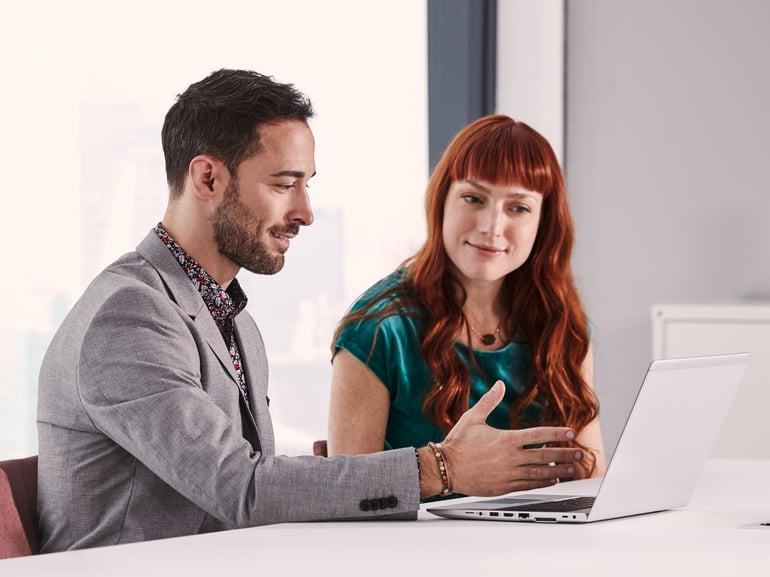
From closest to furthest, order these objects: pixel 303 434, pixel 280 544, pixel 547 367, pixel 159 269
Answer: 1. pixel 280 544
2. pixel 159 269
3. pixel 547 367
4. pixel 303 434

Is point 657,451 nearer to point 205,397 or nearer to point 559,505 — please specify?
point 559,505

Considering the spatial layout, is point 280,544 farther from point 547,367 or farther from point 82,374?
point 547,367

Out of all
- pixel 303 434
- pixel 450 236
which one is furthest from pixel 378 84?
pixel 450 236

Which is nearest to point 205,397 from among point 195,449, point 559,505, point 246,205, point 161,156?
point 195,449

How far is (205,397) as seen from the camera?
1.70m

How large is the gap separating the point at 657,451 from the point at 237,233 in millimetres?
884

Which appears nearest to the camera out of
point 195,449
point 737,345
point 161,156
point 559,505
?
point 195,449

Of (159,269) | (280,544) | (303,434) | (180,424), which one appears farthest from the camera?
(303,434)

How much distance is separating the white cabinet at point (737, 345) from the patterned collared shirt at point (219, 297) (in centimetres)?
211

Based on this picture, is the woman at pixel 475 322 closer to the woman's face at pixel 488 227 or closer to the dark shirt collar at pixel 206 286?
the woman's face at pixel 488 227

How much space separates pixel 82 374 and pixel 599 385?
3042 millimetres

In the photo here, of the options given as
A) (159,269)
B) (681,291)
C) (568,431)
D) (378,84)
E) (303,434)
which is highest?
(378,84)

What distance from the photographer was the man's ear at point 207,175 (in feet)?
6.64

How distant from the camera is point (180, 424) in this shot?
164cm
